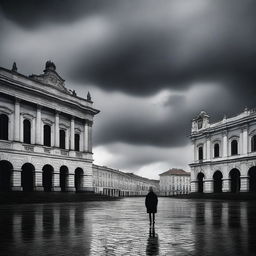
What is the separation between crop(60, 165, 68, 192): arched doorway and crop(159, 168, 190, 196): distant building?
122m

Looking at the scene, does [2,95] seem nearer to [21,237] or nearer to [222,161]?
[21,237]

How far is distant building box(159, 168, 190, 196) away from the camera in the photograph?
16525cm

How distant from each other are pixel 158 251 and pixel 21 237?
3.92 meters

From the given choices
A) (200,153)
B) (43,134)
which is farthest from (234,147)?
(43,134)

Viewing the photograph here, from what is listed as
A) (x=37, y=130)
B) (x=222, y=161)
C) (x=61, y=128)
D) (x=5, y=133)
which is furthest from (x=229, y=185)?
(x=5, y=133)

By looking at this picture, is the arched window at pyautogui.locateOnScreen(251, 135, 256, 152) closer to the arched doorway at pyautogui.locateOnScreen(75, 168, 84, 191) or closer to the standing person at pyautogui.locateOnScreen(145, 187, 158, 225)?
the arched doorway at pyautogui.locateOnScreen(75, 168, 84, 191)

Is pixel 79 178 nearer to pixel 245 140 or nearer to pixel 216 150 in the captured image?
pixel 245 140

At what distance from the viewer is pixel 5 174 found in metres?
37.7

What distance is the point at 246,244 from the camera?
880cm

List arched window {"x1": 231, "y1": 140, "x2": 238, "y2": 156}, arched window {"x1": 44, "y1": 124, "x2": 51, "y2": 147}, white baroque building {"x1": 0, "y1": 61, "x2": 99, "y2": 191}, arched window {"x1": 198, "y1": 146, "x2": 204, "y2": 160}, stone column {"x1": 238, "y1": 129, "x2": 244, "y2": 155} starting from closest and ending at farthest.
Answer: white baroque building {"x1": 0, "y1": 61, "x2": 99, "y2": 191}, arched window {"x1": 44, "y1": 124, "x2": 51, "y2": 147}, stone column {"x1": 238, "y1": 129, "x2": 244, "y2": 155}, arched window {"x1": 231, "y1": 140, "x2": 238, "y2": 156}, arched window {"x1": 198, "y1": 146, "x2": 204, "y2": 160}

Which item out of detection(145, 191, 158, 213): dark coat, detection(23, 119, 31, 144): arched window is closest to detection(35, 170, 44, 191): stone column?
detection(23, 119, 31, 144): arched window

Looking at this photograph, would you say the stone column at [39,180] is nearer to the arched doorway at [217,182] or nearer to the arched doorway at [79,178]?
the arched doorway at [79,178]

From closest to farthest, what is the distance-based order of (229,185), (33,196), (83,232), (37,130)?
(83,232), (33,196), (37,130), (229,185)

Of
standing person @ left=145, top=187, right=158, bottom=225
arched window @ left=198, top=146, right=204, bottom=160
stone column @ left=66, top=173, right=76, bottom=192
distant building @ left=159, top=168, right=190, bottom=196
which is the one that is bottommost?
distant building @ left=159, top=168, right=190, bottom=196
